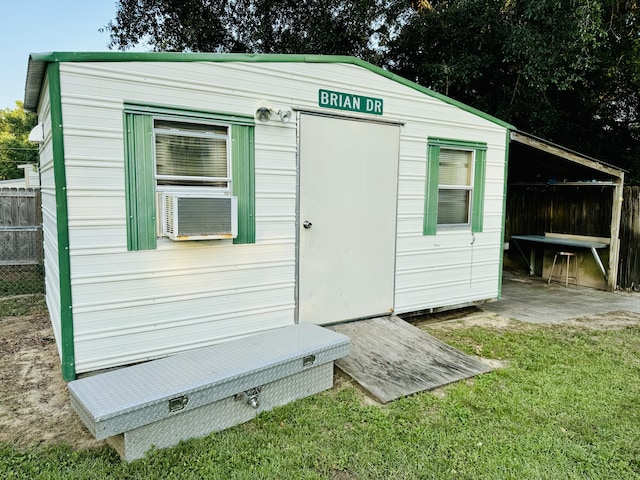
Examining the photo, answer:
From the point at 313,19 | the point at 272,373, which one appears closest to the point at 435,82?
the point at 313,19

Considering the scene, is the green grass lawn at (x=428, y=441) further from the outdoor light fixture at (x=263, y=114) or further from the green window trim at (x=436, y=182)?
the outdoor light fixture at (x=263, y=114)

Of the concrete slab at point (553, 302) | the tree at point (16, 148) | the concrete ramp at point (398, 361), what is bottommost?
the concrete slab at point (553, 302)

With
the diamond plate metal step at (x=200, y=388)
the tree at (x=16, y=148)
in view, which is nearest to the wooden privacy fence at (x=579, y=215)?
the diamond plate metal step at (x=200, y=388)

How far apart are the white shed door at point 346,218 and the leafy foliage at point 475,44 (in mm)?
5251

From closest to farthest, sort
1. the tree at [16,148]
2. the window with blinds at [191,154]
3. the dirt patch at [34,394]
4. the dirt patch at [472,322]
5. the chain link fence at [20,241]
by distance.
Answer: the dirt patch at [34,394]
the window with blinds at [191,154]
the dirt patch at [472,322]
the chain link fence at [20,241]
the tree at [16,148]

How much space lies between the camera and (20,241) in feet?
24.7

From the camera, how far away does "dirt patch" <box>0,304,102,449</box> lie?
9.34ft

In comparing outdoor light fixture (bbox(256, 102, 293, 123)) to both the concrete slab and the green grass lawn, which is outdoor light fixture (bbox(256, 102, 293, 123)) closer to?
the green grass lawn

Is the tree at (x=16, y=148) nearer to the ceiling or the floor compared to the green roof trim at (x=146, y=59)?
nearer to the ceiling

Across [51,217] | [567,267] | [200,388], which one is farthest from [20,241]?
[567,267]

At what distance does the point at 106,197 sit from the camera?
3314 millimetres

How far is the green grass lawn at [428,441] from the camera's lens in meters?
2.49

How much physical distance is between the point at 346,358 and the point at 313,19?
9838 mm

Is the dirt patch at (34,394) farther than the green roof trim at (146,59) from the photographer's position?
No
